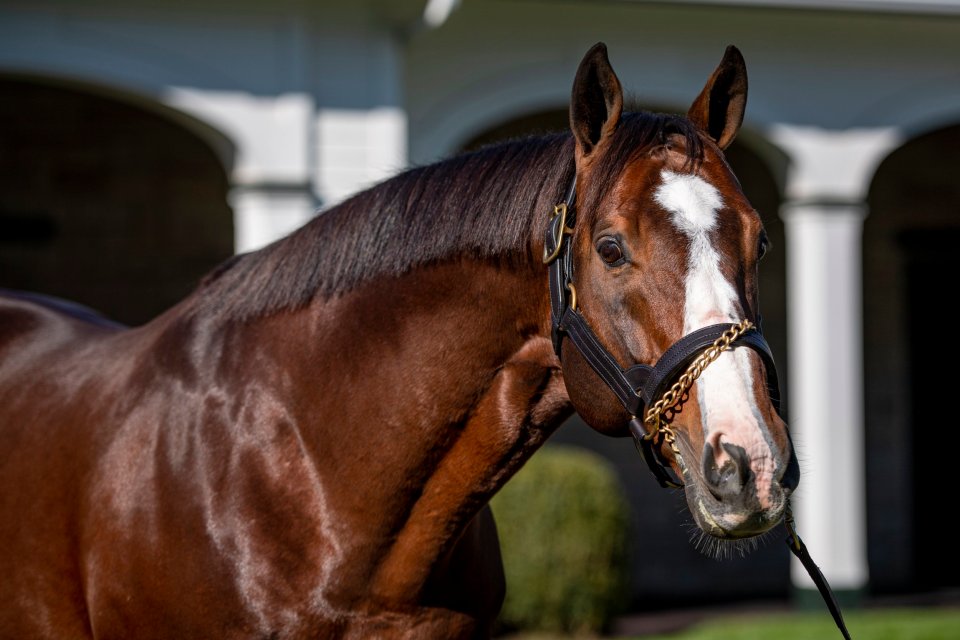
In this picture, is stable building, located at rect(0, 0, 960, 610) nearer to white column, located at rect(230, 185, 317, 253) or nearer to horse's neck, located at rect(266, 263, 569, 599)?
white column, located at rect(230, 185, 317, 253)

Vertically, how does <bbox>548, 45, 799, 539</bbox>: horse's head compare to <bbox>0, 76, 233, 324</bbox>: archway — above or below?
below

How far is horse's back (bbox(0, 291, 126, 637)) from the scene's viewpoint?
8.93ft

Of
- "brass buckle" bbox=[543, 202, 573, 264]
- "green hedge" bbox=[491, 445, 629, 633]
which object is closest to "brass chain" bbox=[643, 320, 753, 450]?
"brass buckle" bbox=[543, 202, 573, 264]

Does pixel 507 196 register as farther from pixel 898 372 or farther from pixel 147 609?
pixel 898 372

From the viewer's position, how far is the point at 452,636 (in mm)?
2533

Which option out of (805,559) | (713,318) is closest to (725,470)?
(713,318)

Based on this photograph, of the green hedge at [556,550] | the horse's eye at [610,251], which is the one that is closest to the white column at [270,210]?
the green hedge at [556,550]

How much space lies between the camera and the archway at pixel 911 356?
10281 millimetres

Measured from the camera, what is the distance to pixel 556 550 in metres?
7.52

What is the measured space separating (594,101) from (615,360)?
50 cm

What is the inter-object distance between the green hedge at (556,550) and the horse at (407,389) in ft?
15.5

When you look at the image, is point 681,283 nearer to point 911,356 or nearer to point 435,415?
point 435,415

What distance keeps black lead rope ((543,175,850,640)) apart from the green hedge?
17.0ft

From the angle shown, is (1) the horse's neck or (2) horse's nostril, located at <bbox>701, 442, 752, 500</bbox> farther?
(1) the horse's neck
